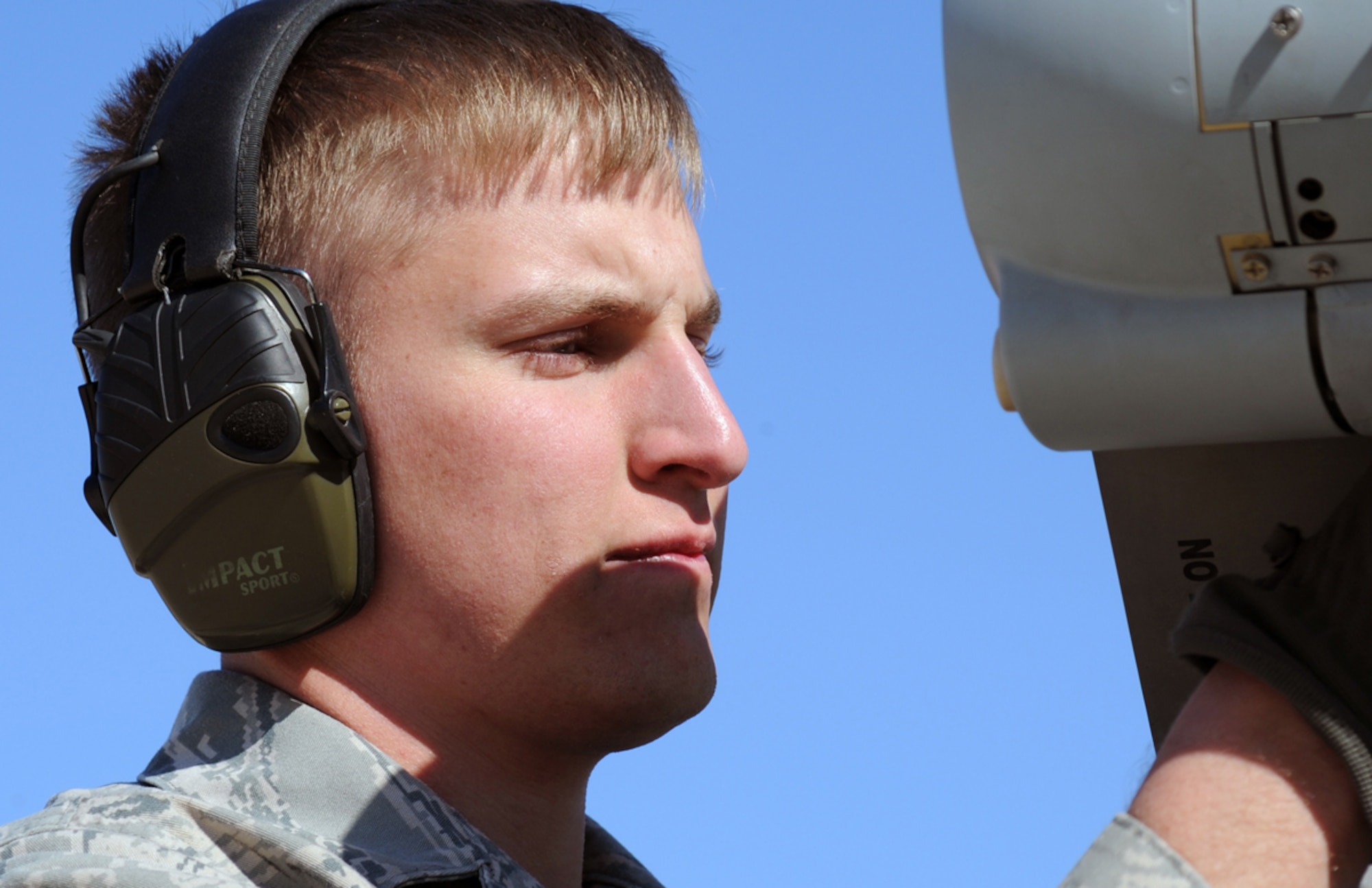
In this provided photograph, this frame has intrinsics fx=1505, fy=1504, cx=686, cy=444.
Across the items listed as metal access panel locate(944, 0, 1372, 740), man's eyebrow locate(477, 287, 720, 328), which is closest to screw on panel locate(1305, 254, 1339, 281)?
metal access panel locate(944, 0, 1372, 740)

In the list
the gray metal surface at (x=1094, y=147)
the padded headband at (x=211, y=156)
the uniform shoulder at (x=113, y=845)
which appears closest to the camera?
the gray metal surface at (x=1094, y=147)

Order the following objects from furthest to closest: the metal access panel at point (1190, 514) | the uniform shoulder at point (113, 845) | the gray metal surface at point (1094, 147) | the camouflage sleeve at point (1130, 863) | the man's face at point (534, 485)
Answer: the man's face at point (534, 485) < the uniform shoulder at point (113, 845) < the metal access panel at point (1190, 514) < the gray metal surface at point (1094, 147) < the camouflage sleeve at point (1130, 863)

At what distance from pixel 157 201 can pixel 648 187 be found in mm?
792

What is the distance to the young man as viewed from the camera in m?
2.20

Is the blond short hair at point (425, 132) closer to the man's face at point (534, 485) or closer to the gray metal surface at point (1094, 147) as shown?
the man's face at point (534, 485)

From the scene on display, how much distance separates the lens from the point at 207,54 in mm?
2477

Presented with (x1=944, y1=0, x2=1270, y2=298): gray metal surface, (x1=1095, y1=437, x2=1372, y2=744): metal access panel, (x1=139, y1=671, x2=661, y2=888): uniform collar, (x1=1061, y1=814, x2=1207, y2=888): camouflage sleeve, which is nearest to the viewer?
(x1=1061, y1=814, x2=1207, y2=888): camouflage sleeve

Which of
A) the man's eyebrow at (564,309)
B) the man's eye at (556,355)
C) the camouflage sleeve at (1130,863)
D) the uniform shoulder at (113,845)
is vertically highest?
the man's eyebrow at (564,309)

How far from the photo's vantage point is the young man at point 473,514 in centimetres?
220

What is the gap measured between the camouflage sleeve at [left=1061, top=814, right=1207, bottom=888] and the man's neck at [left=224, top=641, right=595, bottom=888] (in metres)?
1.08

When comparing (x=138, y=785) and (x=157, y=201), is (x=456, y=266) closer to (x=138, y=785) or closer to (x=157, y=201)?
(x=157, y=201)

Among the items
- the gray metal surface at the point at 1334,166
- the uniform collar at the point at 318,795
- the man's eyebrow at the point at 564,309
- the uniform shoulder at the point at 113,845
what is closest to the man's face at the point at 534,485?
the man's eyebrow at the point at 564,309

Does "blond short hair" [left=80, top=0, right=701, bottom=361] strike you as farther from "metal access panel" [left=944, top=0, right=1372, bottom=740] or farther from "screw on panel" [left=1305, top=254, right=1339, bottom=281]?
"screw on panel" [left=1305, top=254, right=1339, bottom=281]

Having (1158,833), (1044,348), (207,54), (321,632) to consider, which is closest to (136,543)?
(321,632)
